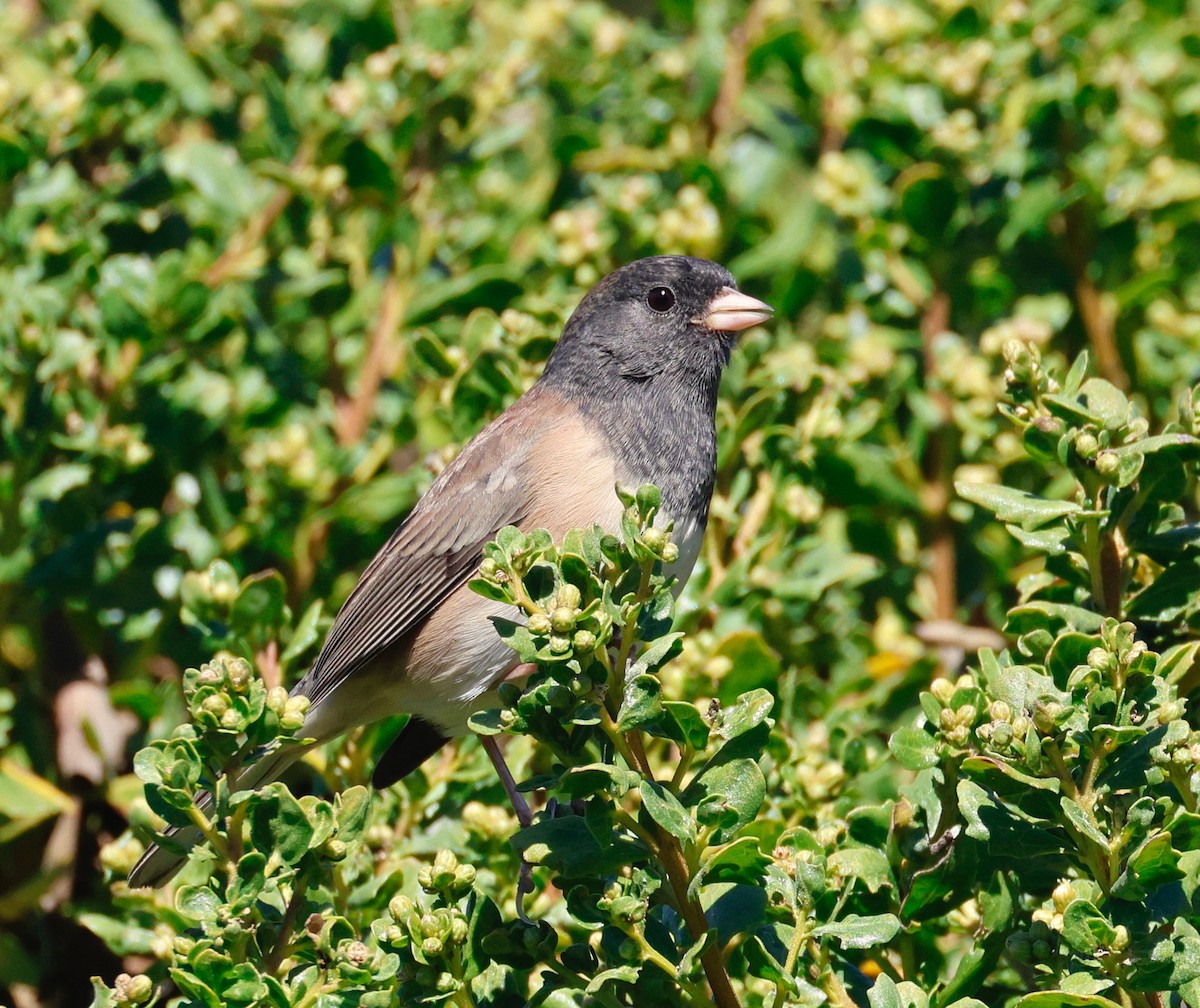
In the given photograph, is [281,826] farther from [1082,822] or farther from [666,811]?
[1082,822]

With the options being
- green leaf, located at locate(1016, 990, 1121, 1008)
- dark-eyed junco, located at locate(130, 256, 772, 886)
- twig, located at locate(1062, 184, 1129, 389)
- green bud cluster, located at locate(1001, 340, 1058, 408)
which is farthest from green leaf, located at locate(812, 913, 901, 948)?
twig, located at locate(1062, 184, 1129, 389)

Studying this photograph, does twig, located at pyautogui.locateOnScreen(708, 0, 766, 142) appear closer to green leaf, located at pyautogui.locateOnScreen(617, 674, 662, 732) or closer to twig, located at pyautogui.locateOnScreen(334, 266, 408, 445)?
twig, located at pyautogui.locateOnScreen(334, 266, 408, 445)

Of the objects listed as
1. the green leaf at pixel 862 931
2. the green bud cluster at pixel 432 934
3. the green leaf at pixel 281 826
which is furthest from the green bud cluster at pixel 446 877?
the green leaf at pixel 862 931

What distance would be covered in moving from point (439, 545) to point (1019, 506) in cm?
104

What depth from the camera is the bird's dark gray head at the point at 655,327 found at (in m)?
2.50

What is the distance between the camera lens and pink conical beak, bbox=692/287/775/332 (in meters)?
2.51

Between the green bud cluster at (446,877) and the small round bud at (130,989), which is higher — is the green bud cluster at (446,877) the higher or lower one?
the lower one

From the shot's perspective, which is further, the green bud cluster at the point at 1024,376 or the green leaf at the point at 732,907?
the green bud cluster at the point at 1024,376

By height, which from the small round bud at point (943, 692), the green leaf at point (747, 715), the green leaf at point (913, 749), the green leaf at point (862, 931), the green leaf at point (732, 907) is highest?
the green leaf at point (747, 715)

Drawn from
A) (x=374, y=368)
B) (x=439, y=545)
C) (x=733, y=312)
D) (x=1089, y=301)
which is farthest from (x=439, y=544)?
(x=1089, y=301)

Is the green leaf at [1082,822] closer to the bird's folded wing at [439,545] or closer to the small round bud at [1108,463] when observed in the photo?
the small round bud at [1108,463]

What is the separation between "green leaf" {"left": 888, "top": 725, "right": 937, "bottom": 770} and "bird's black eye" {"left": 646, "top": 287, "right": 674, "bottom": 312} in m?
1.21

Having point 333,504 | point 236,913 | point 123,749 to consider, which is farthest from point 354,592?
point 236,913

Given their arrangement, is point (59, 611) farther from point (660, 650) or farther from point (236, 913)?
point (660, 650)
